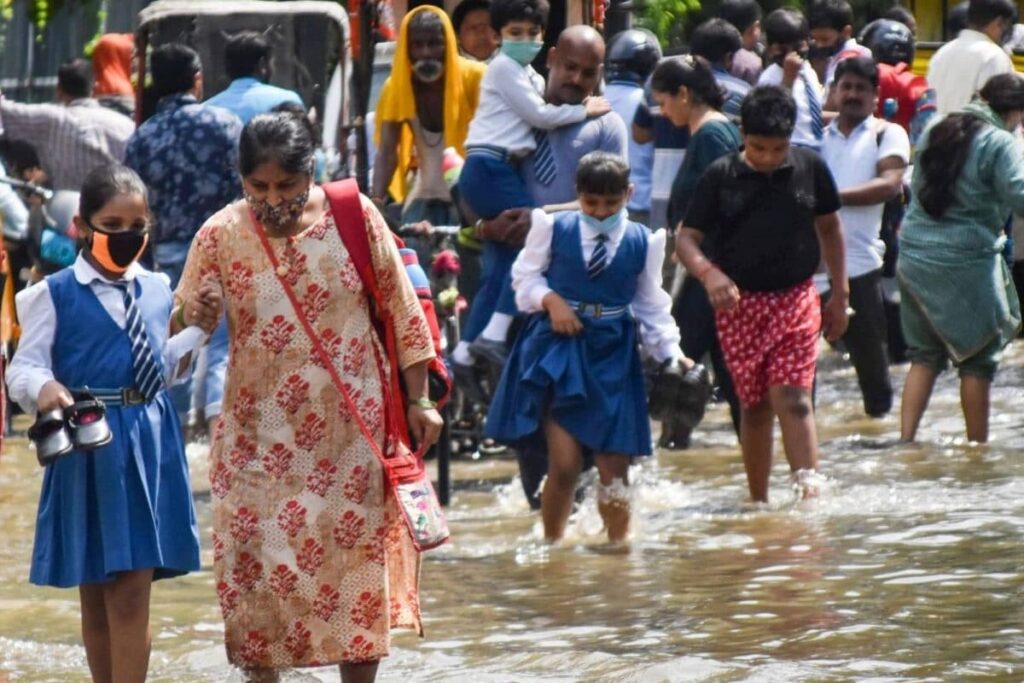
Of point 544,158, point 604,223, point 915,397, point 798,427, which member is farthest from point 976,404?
point 604,223

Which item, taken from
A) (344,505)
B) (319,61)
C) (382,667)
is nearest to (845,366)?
(319,61)

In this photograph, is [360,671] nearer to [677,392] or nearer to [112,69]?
[677,392]

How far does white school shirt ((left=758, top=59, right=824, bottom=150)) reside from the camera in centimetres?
1188

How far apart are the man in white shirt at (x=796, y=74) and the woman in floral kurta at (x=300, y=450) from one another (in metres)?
5.99

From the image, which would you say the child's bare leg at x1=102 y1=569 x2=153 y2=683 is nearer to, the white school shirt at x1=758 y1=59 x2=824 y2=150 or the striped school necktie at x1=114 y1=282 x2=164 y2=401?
the striped school necktie at x1=114 y1=282 x2=164 y2=401

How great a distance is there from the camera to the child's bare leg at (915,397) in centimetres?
1112

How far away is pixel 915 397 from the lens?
11.2m

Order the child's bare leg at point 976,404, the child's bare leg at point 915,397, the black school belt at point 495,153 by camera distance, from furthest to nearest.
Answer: the child's bare leg at point 915,397 < the child's bare leg at point 976,404 < the black school belt at point 495,153

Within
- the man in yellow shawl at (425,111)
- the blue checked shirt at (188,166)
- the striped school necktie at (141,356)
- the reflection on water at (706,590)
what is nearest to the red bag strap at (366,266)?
the striped school necktie at (141,356)

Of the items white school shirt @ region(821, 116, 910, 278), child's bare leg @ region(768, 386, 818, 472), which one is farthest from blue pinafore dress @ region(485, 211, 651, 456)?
white school shirt @ region(821, 116, 910, 278)

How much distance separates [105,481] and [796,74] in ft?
24.1

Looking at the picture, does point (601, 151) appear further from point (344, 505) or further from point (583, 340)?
point (344, 505)

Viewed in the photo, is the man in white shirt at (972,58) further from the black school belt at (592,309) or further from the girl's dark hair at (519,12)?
the black school belt at (592,309)

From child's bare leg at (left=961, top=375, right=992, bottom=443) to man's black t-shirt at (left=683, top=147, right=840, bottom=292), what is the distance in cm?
211
